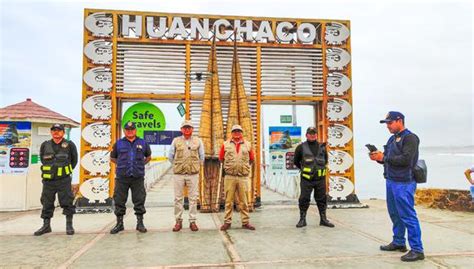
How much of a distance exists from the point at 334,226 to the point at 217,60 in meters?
4.91

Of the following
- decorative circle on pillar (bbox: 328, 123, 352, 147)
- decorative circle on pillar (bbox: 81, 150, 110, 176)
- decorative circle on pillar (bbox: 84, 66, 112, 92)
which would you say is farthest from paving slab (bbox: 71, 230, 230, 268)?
decorative circle on pillar (bbox: 328, 123, 352, 147)

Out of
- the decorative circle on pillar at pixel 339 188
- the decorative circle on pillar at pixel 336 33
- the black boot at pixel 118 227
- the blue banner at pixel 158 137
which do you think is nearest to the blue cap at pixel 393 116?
the black boot at pixel 118 227


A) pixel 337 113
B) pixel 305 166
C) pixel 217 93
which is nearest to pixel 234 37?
pixel 217 93

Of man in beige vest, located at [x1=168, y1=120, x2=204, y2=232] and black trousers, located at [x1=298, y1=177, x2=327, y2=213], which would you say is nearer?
man in beige vest, located at [x1=168, y1=120, x2=204, y2=232]

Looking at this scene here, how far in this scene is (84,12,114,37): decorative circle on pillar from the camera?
8336 mm

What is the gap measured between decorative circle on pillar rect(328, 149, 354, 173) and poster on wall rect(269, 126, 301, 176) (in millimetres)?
1072

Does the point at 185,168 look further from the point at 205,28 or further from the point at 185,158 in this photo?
the point at 205,28

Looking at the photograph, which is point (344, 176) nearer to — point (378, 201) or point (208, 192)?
point (378, 201)

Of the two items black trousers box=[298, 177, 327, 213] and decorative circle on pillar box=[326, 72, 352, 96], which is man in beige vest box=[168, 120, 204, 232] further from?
decorative circle on pillar box=[326, 72, 352, 96]

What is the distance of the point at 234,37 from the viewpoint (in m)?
8.57

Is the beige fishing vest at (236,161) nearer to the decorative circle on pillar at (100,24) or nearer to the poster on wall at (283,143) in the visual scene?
the poster on wall at (283,143)

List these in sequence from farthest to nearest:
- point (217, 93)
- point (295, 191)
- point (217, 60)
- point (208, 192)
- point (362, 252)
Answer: point (295, 191), point (217, 60), point (217, 93), point (208, 192), point (362, 252)

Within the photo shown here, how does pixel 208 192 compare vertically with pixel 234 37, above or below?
below

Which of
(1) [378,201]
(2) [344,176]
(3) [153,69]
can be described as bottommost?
(1) [378,201]
